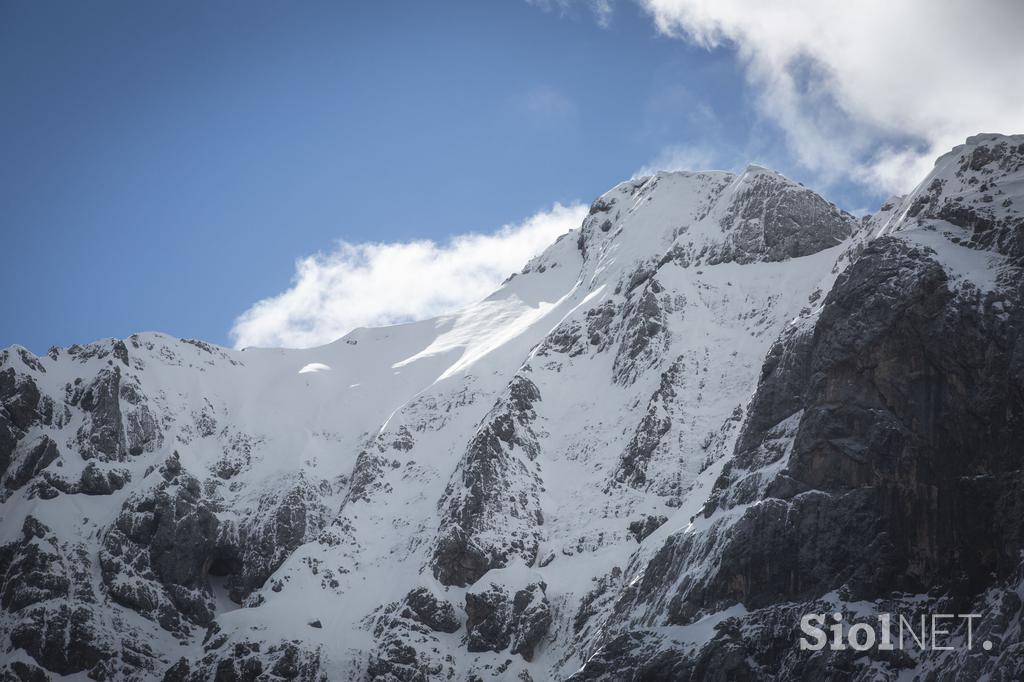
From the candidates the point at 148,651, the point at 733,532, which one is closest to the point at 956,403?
the point at 733,532

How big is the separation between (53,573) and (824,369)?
96.9 m

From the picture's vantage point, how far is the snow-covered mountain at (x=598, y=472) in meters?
95.0

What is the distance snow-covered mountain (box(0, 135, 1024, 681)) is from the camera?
9500 cm

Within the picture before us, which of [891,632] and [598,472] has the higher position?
[598,472]

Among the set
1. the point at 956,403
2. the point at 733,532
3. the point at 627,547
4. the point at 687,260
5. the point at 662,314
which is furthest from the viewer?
the point at 687,260

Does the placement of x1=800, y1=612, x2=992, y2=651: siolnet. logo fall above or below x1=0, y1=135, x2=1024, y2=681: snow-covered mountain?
below

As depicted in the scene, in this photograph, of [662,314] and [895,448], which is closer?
[895,448]

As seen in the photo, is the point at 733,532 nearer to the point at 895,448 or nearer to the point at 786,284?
the point at 895,448

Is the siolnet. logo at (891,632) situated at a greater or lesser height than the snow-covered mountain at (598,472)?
lesser

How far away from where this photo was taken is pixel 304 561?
143000mm

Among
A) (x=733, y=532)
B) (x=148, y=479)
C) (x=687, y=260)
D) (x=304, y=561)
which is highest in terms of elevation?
(x=687, y=260)

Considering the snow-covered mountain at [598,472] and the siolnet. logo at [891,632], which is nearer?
the siolnet. logo at [891,632]

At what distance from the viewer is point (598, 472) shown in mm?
140125

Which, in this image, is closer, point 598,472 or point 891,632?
point 891,632
